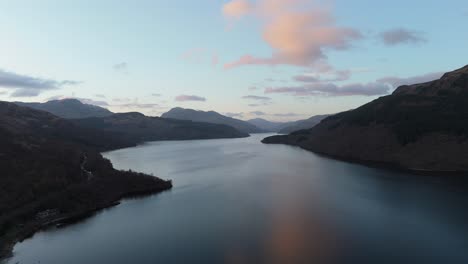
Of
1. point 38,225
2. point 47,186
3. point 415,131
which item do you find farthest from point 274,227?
point 415,131

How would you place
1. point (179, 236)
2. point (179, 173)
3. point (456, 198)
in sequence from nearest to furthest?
point (179, 236)
point (456, 198)
point (179, 173)

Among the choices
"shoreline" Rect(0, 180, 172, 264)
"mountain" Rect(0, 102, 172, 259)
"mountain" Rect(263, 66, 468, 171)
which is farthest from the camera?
"mountain" Rect(263, 66, 468, 171)

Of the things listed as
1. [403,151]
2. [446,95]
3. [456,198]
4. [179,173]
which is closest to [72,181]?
[179,173]

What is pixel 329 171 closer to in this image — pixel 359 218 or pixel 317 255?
pixel 359 218

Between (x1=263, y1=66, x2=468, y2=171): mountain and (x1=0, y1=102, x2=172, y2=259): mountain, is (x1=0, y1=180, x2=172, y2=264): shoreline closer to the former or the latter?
(x1=0, y1=102, x2=172, y2=259): mountain

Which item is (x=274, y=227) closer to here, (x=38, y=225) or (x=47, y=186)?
(x=38, y=225)

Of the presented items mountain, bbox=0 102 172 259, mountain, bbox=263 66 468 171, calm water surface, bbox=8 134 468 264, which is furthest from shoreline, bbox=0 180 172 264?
mountain, bbox=263 66 468 171
